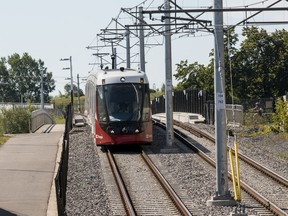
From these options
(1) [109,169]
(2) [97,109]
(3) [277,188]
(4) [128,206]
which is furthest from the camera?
(2) [97,109]

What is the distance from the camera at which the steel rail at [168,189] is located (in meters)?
17.2

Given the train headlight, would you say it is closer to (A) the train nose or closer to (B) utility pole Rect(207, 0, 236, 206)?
(A) the train nose

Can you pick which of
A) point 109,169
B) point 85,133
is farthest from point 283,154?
point 85,133

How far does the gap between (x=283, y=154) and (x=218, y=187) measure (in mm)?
11310

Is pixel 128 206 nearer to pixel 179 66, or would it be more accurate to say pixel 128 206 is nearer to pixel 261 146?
pixel 261 146

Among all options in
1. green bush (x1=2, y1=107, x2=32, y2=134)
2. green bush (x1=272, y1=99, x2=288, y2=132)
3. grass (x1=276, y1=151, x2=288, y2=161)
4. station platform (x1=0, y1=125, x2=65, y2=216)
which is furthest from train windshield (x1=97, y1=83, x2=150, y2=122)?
green bush (x1=2, y1=107, x2=32, y2=134)

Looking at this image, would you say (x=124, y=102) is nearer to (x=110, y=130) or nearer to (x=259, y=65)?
(x=110, y=130)

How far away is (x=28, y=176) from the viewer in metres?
24.4

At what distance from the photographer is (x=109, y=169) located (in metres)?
25.6

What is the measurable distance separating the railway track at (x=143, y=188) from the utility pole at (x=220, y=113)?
39.4 inches

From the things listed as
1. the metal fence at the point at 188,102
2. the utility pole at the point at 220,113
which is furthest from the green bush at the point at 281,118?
the utility pole at the point at 220,113

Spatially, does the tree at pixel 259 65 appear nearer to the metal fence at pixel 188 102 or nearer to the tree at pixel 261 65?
the tree at pixel 261 65

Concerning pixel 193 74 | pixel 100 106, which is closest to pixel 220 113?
pixel 100 106

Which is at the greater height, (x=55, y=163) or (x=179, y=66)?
(x=179, y=66)
